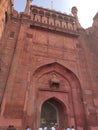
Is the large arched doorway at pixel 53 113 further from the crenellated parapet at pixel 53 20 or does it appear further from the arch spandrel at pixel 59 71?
the crenellated parapet at pixel 53 20

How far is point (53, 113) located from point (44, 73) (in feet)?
7.99

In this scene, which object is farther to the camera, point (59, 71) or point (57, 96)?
point (59, 71)

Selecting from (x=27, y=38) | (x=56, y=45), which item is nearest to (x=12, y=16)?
(x=27, y=38)

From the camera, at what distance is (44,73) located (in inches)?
377

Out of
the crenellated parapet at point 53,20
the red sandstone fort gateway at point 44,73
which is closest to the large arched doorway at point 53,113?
the red sandstone fort gateway at point 44,73

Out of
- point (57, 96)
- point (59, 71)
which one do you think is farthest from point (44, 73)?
point (57, 96)

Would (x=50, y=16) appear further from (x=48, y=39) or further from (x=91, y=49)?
(x=91, y=49)

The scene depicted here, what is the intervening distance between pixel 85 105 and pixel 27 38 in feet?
18.3

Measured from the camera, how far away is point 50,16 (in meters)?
12.8

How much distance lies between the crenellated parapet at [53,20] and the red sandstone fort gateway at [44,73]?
0.26 feet

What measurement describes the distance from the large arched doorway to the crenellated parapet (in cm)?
543

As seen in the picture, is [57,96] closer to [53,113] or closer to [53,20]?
[53,113]

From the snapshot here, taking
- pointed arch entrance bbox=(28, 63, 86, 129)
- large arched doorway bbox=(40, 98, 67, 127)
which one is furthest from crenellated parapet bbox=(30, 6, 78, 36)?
large arched doorway bbox=(40, 98, 67, 127)

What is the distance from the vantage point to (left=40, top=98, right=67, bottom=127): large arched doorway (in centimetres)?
858
